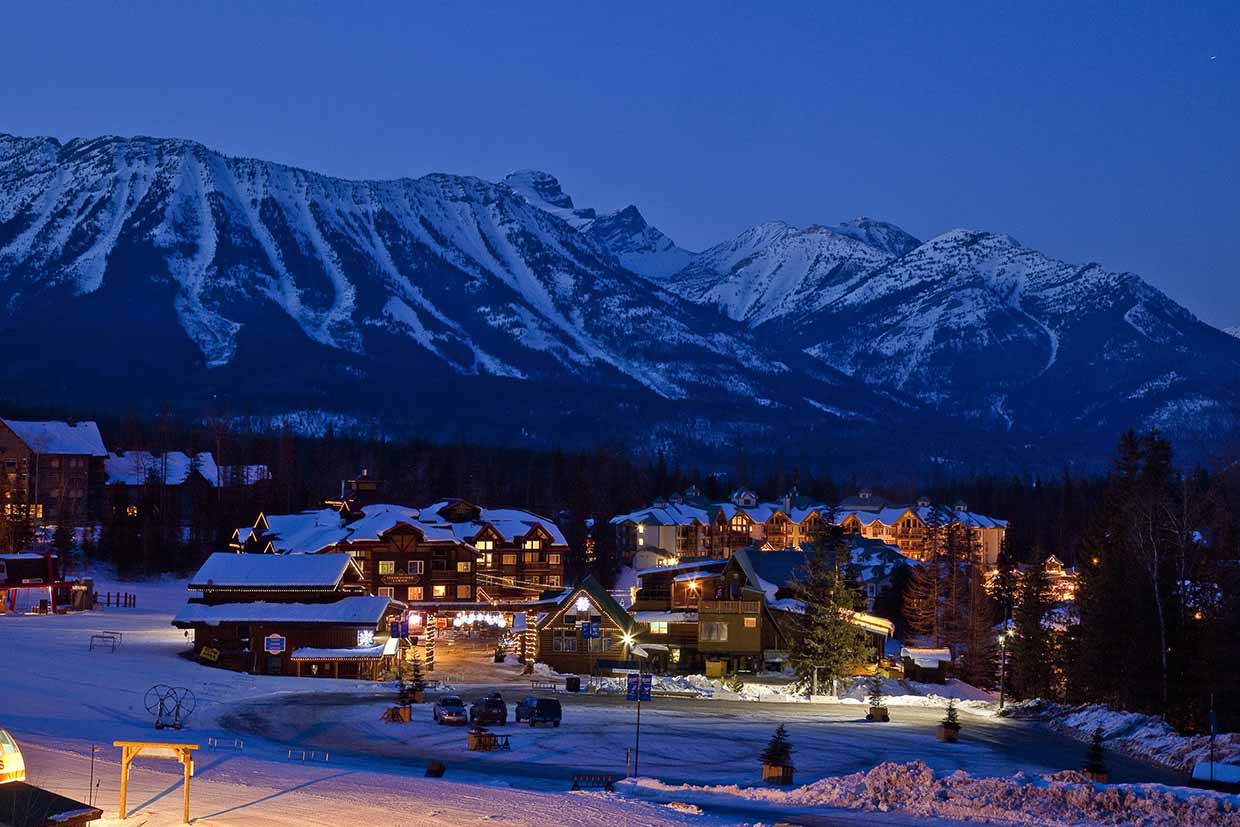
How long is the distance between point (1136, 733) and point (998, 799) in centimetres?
2037

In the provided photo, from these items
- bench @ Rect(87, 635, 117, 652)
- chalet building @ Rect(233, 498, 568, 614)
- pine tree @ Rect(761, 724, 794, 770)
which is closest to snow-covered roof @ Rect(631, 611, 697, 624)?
chalet building @ Rect(233, 498, 568, 614)

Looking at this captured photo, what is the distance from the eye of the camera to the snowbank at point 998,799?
34375 millimetres

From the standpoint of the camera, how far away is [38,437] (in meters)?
134

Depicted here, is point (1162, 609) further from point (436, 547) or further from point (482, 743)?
point (436, 547)

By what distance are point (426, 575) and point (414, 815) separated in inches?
2753

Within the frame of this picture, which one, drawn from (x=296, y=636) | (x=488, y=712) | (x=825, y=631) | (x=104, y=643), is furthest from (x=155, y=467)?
(x=488, y=712)

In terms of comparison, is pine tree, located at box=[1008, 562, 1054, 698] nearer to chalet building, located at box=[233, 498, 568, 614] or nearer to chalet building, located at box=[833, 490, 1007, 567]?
chalet building, located at box=[233, 498, 568, 614]

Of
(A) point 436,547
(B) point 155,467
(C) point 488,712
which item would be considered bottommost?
(C) point 488,712

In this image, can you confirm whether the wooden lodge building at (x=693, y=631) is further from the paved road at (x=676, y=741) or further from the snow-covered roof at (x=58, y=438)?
the snow-covered roof at (x=58, y=438)

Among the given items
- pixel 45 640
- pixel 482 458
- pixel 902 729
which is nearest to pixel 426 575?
pixel 45 640

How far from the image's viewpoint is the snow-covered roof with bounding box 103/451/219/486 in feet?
439

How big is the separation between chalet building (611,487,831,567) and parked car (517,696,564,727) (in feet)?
264

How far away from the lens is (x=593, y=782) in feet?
127

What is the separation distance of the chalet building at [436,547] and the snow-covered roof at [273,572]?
61.9 feet
